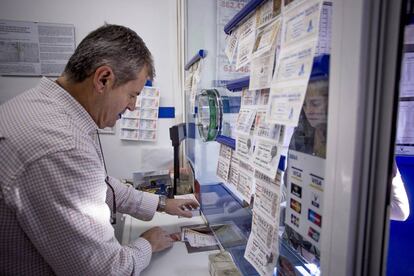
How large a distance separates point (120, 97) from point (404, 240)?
A: 4.99 ft

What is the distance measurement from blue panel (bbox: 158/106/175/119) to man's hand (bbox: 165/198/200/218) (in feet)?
4.20

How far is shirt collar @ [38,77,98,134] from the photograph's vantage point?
79 cm

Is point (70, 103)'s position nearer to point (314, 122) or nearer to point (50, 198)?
point (50, 198)

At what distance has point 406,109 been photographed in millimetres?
1136

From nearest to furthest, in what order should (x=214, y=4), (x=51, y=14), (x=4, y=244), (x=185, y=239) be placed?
(x=4, y=244)
(x=185, y=239)
(x=214, y=4)
(x=51, y=14)

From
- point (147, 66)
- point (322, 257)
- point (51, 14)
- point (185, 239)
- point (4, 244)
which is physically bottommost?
point (185, 239)

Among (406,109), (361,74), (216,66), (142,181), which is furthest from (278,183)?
(142,181)

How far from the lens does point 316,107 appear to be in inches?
17.0

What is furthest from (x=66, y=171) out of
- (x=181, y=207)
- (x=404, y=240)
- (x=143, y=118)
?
(x=143, y=118)

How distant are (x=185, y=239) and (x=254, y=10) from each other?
0.88m

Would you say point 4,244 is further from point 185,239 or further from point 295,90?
point 295,90

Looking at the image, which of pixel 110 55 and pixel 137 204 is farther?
pixel 137 204

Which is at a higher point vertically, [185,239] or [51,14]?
[51,14]

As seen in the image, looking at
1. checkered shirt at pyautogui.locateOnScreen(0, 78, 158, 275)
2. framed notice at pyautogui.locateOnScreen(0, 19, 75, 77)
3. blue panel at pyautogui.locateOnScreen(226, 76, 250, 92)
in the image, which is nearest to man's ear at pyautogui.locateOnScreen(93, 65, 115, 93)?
checkered shirt at pyautogui.locateOnScreen(0, 78, 158, 275)
